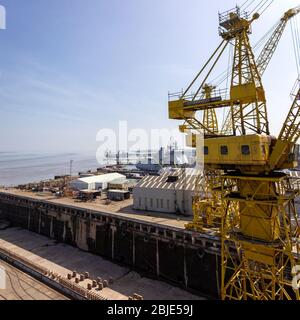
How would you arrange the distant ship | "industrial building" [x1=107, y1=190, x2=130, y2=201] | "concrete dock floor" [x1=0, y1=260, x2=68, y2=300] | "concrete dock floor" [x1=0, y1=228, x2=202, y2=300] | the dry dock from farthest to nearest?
the distant ship
"industrial building" [x1=107, y1=190, x2=130, y2=201]
the dry dock
"concrete dock floor" [x1=0, y1=228, x2=202, y2=300]
"concrete dock floor" [x1=0, y1=260, x2=68, y2=300]

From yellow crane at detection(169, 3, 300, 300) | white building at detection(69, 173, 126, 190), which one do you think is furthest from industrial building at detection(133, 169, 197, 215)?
white building at detection(69, 173, 126, 190)

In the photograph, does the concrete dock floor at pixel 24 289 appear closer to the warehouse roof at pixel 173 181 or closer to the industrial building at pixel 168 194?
the industrial building at pixel 168 194

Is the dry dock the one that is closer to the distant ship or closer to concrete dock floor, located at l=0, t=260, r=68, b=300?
concrete dock floor, located at l=0, t=260, r=68, b=300

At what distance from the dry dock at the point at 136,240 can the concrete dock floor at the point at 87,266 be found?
0.39 m

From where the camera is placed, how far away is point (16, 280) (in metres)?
26.0

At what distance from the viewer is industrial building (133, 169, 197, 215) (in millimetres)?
35719

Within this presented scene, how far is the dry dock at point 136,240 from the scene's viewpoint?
26922mm

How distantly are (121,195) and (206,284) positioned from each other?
82.5 feet

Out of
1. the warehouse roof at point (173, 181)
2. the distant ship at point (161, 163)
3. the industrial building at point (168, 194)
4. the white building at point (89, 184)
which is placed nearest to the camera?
the industrial building at point (168, 194)

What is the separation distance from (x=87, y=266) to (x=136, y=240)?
7.68 meters

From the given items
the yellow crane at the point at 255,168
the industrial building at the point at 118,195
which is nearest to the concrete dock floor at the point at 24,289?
the yellow crane at the point at 255,168

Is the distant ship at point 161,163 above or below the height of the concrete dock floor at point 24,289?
above

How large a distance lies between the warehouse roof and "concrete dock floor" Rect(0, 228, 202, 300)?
13194mm
